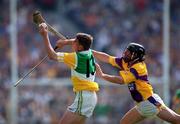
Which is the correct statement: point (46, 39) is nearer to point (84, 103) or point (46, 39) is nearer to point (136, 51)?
point (84, 103)

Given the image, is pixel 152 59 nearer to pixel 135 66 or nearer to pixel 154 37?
pixel 154 37

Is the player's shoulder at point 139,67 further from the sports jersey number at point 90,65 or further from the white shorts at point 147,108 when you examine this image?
the sports jersey number at point 90,65

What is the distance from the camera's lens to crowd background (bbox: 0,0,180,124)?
24.4m

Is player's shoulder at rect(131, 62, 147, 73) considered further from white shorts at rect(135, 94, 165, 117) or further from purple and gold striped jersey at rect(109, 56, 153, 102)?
white shorts at rect(135, 94, 165, 117)

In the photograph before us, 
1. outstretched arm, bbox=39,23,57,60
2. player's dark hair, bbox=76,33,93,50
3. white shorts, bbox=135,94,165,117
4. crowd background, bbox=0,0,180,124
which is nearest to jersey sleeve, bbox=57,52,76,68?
outstretched arm, bbox=39,23,57,60

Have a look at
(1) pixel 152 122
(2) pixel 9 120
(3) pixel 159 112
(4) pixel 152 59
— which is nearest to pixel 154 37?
(4) pixel 152 59

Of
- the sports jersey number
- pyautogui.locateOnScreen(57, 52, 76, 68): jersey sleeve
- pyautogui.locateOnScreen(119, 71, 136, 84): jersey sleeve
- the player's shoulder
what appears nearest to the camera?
pyautogui.locateOnScreen(57, 52, 76, 68): jersey sleeve

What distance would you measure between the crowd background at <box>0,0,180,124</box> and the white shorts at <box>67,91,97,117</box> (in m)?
9.30

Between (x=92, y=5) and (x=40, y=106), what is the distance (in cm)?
363

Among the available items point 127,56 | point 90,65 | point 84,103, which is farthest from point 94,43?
point 84,103

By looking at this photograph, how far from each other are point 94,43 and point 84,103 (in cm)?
1134

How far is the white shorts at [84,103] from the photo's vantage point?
1438cm

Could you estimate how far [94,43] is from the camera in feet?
84.2

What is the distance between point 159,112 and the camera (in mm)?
15023
